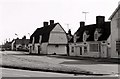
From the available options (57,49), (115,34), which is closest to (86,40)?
(115,34)

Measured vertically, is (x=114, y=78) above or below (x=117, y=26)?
below

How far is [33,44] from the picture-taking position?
79750 millimetres

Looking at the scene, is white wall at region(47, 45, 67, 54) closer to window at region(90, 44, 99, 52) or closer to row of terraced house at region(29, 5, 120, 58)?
row of terraced house at region(29, 5, 120, 58)

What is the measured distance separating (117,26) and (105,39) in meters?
5.81

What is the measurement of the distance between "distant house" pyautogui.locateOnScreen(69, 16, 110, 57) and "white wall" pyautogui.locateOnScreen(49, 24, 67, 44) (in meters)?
10.3

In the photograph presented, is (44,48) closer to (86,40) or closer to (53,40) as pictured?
(53,40)

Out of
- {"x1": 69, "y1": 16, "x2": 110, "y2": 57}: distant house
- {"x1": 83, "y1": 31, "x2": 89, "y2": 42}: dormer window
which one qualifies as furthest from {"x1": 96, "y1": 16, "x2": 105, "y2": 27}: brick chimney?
{"x1": 83, "y1": 31, "x2": 89, "y2": 42}: dormer window

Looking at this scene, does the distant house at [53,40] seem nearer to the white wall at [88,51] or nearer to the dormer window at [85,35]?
the white wall at [88,51]

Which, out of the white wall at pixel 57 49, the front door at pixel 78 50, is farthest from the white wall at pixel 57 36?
the front door at pixel 78 50

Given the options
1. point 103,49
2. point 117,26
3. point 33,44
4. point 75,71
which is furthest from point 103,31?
point 33,44

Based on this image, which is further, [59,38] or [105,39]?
[59,38]

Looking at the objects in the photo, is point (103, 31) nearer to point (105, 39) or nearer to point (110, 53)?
point (105, 39)

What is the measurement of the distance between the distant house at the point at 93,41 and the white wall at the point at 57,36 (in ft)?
33.8

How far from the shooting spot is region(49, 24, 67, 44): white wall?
68375mm
